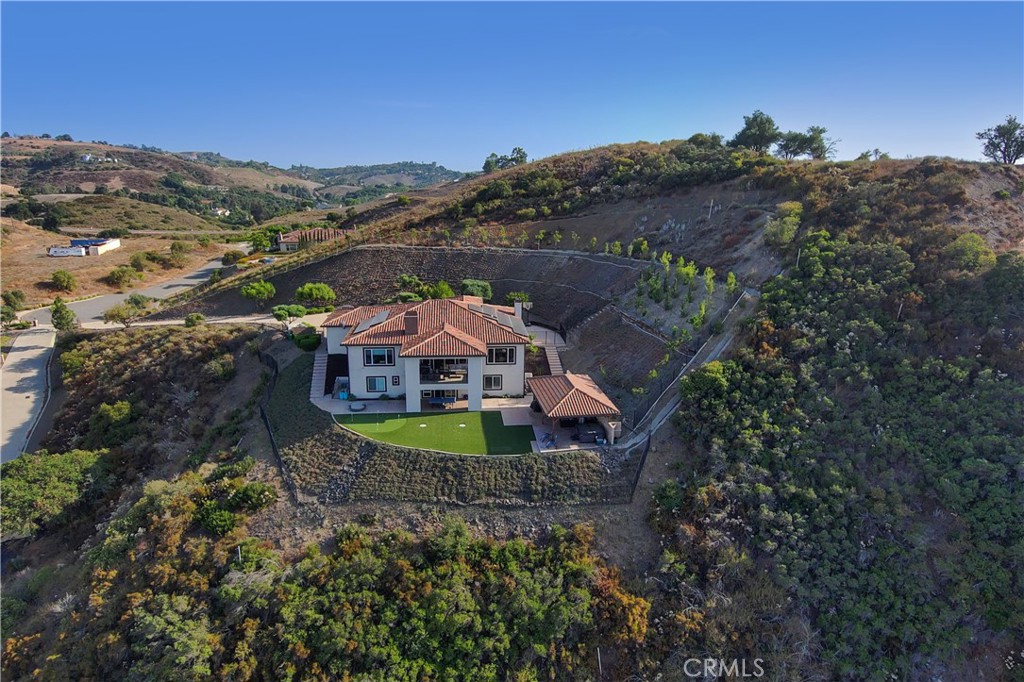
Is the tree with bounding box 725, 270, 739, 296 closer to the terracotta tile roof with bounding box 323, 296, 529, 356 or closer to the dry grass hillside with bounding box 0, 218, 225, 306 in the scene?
the terracotta tile roof with bounding box 323, 296, 529, 356

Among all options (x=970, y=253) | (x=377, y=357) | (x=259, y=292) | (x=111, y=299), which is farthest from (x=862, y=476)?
(x=111, y=299)

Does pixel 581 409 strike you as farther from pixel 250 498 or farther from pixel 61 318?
pixel 61 318

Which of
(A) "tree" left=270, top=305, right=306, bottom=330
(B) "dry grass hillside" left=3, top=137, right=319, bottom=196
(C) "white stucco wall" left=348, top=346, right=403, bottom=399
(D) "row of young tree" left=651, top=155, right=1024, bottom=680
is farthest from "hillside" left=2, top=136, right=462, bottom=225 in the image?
(D) "row of young tree" left=651, top=155, right=1024, bottom=680

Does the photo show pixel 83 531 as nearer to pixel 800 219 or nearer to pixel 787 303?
pixel 787 303

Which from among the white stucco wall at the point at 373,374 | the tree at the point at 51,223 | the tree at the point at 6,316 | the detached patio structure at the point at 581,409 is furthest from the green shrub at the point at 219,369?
the tree at the point at 51,223

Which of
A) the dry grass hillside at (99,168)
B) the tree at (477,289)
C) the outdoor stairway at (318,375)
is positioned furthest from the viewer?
the dry grass hillside at (99,168)

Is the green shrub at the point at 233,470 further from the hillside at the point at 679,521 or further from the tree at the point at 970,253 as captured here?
the tree at the point at 970,253
